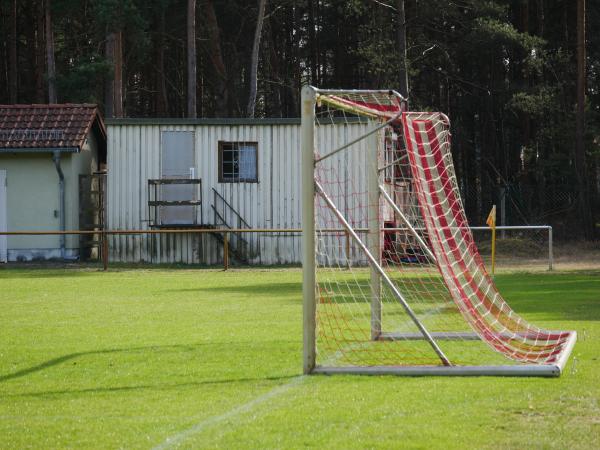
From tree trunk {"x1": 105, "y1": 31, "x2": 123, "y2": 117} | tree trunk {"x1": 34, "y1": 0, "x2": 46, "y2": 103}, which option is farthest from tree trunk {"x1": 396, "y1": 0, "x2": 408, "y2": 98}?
tree trunk {"x1": 34, "y1": 0, "x2": 46, "y2": 103}

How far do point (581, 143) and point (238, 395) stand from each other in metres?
32.8

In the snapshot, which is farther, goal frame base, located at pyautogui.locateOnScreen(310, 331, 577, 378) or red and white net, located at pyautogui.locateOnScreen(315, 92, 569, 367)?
red and white net, located at pyautogui.locateOnScreen(315, 92, 569, 367)

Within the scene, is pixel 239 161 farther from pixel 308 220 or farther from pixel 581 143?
pixel 308 220

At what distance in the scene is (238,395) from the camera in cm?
781

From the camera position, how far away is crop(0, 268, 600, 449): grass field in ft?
20.6

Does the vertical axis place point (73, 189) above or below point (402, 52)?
below

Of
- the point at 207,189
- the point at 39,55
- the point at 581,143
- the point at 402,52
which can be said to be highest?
the point at 39,55

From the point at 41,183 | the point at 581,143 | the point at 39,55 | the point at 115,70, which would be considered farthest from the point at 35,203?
the point at 39,55

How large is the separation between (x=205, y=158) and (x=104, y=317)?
622 inches

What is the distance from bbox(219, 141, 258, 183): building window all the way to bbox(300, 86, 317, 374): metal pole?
2067 cm

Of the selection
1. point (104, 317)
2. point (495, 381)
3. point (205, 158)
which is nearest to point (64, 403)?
point (495, 381)

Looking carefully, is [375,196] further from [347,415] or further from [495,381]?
[347,415]

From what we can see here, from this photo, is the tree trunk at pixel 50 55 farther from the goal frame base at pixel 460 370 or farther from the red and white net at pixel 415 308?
the goal frame base at pixel 460 370

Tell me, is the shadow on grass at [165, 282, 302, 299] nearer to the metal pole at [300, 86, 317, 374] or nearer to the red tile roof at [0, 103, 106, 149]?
the metal pole at [300, 86, 317, 374]
